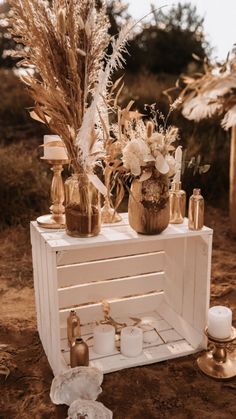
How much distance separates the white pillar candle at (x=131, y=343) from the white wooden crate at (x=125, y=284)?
0.04 meters

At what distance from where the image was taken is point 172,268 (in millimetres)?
2348

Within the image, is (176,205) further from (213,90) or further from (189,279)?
(213,90)

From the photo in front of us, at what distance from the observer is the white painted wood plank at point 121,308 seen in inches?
91.1

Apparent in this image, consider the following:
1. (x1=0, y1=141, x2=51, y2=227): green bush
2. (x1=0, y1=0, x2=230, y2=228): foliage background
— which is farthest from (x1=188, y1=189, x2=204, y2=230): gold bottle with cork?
(x1=0, y1=141, x2=51, y2=227): green bush

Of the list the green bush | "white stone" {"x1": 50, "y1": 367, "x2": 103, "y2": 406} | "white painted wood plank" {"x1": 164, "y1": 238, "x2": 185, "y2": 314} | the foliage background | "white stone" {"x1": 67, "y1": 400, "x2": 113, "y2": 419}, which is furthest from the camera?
the foliage background

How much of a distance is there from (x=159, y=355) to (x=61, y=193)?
951mm

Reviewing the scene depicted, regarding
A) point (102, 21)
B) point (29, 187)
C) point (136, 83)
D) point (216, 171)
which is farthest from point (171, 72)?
point (102, 21)

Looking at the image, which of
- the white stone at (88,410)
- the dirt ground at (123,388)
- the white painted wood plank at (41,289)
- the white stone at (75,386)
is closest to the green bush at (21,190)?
the dirt ground at (123,388)

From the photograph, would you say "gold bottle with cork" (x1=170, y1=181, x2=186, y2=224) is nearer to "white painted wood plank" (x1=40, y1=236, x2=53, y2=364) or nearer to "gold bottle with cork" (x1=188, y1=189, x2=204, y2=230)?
"gold bottle with cork" (x1=188, y1=189, x2=204, y2=230)

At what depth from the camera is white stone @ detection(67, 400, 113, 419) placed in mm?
1559

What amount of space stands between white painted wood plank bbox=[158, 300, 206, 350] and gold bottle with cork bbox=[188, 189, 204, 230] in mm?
582

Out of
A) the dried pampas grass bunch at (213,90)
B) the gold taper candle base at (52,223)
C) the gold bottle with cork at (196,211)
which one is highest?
the dried pampas grass bunch at (213,90)

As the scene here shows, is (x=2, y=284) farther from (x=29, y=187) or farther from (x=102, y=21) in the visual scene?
(x=102, y=21)

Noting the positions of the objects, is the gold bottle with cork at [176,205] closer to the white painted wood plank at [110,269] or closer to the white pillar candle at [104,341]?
the white painted wood plank at [110,269]
